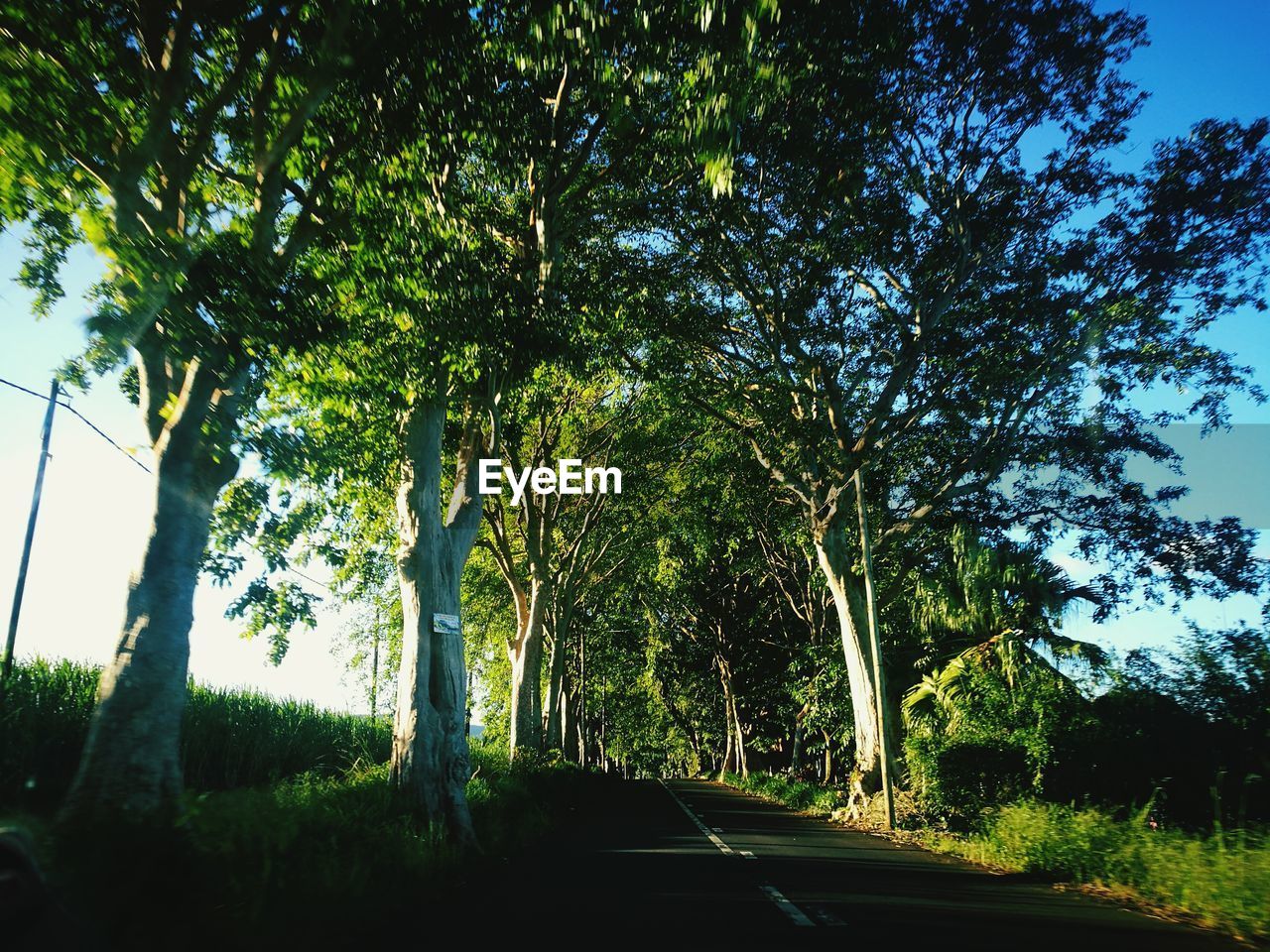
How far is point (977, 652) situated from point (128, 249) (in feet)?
57.1

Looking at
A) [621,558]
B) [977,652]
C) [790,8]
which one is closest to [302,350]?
[790,8]

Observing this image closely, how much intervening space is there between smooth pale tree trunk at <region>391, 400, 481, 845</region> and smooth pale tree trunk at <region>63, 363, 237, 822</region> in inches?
178

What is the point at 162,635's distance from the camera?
8.02 m

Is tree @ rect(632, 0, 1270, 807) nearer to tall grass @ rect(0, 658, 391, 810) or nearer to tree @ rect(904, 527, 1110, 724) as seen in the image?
tree @ rect(904, 527, 1110, 724)

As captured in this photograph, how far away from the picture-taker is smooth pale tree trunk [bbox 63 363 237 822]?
739cm

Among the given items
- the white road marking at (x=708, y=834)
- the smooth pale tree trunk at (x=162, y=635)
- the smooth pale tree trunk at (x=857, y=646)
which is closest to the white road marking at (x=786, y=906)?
the white road marking at (x=708, y=834)

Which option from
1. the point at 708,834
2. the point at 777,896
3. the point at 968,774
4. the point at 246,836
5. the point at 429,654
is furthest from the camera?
the point at 708,834

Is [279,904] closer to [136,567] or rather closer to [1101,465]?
[136,567]

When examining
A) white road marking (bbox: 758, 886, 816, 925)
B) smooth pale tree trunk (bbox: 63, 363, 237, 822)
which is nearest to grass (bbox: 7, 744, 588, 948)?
smooth pale tree trunk (bbox: 63, 363, 237, 822)

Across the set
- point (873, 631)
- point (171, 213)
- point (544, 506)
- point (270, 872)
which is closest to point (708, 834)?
point (873, 631)

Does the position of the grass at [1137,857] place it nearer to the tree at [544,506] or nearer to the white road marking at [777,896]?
the white road marking at [777,896]

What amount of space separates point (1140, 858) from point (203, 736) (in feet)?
50.9

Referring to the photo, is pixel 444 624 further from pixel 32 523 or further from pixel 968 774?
pixel 32 523

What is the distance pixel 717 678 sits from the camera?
5006cm
